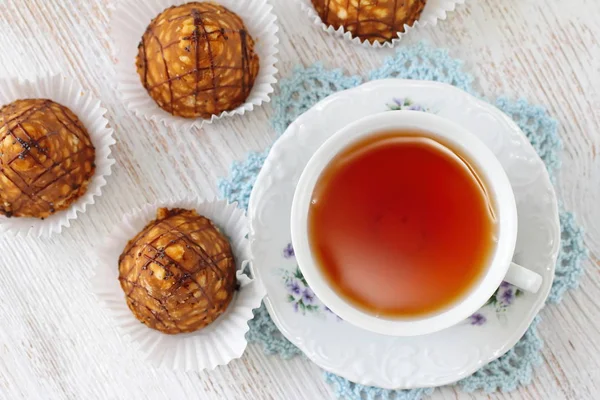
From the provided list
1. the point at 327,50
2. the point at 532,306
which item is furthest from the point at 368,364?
the point at 327,50

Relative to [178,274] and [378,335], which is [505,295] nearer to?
[378,335]

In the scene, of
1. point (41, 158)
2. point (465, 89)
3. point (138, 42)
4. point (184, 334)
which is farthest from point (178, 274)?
point (465, 89)

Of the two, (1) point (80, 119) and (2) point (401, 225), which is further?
(1) point (80, 119)

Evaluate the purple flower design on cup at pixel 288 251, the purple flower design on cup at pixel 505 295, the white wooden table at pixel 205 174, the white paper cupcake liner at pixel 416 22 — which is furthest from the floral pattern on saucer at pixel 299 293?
the white paper cupcake liner at pixel 416 22

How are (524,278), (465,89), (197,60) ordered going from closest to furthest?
(524,278), (197,60), (465,89)

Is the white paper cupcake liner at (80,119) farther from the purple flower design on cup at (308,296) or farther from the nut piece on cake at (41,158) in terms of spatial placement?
the purple flower design on cup at (308,296)
